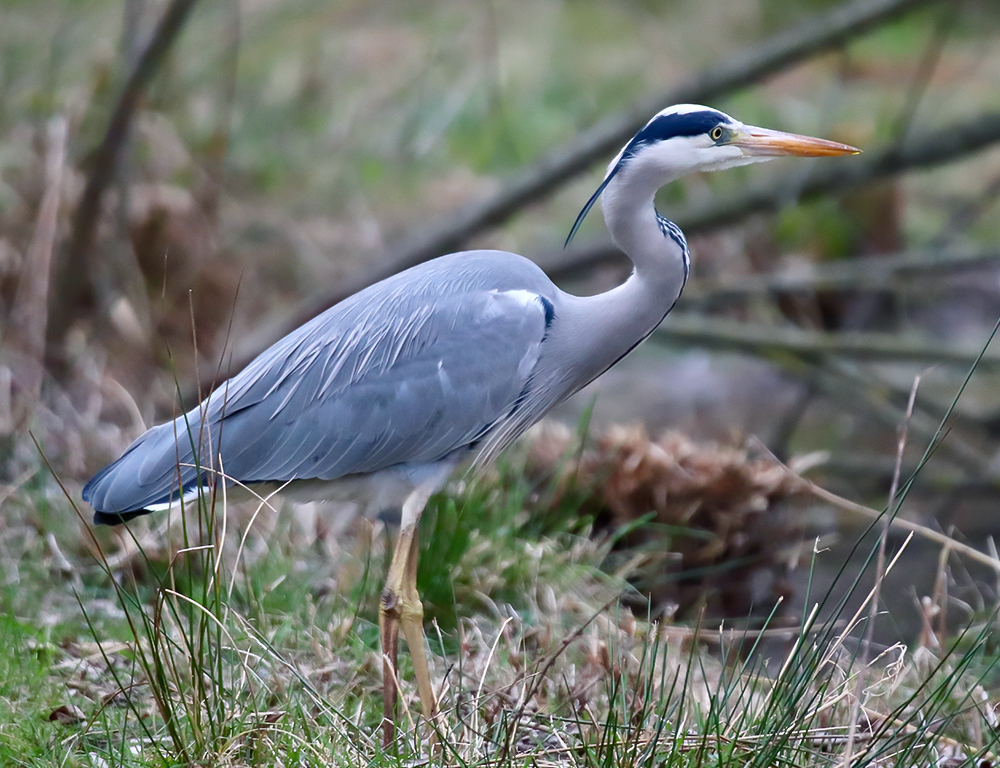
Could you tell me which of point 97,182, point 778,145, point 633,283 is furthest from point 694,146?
point 97,182

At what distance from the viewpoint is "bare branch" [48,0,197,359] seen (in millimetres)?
4504

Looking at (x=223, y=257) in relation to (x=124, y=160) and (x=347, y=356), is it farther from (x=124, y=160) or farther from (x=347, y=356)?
(x=347, y=356)

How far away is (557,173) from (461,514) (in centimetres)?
203

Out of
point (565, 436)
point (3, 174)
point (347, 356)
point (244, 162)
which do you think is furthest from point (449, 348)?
point (244, 162)

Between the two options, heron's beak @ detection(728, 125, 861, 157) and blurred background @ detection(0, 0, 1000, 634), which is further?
blurred background @ detection(0, 0, 1000, 634)

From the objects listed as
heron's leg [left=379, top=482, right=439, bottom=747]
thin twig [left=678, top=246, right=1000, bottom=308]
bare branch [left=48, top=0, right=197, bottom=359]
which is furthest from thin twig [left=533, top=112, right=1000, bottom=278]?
heron's leg [left=379, top=482, right=439, bottom=747]

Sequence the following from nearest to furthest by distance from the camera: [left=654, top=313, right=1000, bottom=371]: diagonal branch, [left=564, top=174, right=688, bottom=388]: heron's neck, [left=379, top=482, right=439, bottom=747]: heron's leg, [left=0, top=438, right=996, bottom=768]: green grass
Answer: [left=0, top=438, right=996, bottom=768]: green grass → [left=379, top=482, right=439, bottom=747]: heron's leg → [left=564, top=174, right=688, bottom=388]: heron's neck → [left=654, top=313, right=1000, bottom=371]: diagonal branch

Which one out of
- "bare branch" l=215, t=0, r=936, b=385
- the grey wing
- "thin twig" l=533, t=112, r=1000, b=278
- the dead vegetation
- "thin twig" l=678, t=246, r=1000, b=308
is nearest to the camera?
the grey wing

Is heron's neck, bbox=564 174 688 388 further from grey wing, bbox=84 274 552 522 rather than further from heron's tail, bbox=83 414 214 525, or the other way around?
heron's tail, bbox=83 414 214 525

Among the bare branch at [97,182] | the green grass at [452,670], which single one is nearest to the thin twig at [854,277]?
the green grass at [452,670]

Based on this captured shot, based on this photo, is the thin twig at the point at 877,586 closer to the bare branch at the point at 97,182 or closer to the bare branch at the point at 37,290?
the bare branch at the point at 97,182

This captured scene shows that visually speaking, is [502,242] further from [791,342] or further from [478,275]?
[478,275]

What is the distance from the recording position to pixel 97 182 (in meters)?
4.89

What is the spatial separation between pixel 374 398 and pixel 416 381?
12 cm
